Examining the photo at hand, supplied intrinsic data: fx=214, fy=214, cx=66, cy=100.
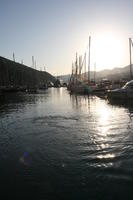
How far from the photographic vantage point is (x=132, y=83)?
32.8 meters

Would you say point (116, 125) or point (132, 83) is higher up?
point (132, 83)

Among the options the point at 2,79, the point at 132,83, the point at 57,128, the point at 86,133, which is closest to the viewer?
the point at 86,133

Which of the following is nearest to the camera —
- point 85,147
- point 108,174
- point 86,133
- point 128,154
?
point 108,174

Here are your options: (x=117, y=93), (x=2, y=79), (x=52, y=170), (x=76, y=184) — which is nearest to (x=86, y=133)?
(x=52, y=170)

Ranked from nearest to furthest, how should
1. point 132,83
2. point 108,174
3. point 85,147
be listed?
point 108,174
point 85,147
point 132,83

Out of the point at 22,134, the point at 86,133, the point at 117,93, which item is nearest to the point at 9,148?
the point at 22,134

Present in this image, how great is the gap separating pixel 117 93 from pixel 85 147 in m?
24.8

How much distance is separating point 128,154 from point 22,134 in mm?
6833

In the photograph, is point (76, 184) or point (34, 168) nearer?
point (76, 184)

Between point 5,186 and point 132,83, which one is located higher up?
point 132,83

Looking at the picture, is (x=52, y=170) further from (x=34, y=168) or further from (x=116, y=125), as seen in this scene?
(x=116, y=125)

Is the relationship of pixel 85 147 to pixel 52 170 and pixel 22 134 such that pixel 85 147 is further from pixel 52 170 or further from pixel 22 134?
pixel 22 134

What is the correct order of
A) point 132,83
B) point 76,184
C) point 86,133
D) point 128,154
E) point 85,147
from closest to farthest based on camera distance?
point 76,184 → point 128,154 → point 85,147 → point 86,133 → point 132,83

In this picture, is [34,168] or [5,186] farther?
[34,168]
